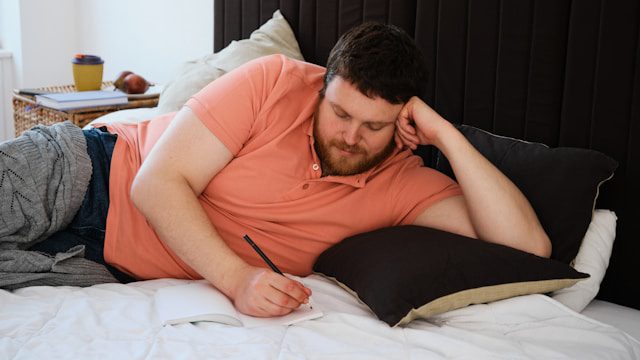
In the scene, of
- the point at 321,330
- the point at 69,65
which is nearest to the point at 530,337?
the point at 321,330

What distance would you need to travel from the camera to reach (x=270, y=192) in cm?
154

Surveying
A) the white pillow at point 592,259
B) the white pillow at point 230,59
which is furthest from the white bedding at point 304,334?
the white pillow at point 230,59

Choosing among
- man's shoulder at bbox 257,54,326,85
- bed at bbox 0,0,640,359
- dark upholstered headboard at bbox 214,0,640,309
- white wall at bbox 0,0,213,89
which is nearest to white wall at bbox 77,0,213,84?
white wall at bbox 0,0,213,89

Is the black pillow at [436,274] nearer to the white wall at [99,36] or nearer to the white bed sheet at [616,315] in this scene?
the white bed sheet at [616,315]

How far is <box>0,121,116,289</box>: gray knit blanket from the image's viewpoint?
54.6 inches

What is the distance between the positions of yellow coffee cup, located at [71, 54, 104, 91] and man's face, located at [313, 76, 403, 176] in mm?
1527

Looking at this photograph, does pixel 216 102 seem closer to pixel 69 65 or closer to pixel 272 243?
pixel 272 243

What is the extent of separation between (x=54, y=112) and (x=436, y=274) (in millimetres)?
1795

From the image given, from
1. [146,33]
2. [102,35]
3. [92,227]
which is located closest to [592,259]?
[92,227]

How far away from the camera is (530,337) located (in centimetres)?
122

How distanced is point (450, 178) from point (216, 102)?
1.98 feet

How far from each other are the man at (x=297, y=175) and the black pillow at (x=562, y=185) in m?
0.05

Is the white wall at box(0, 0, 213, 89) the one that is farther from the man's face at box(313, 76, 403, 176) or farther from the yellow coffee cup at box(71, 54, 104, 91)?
the man's face at box(313, 76, 403, 176)

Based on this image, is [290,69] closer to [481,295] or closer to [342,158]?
[342,158]
